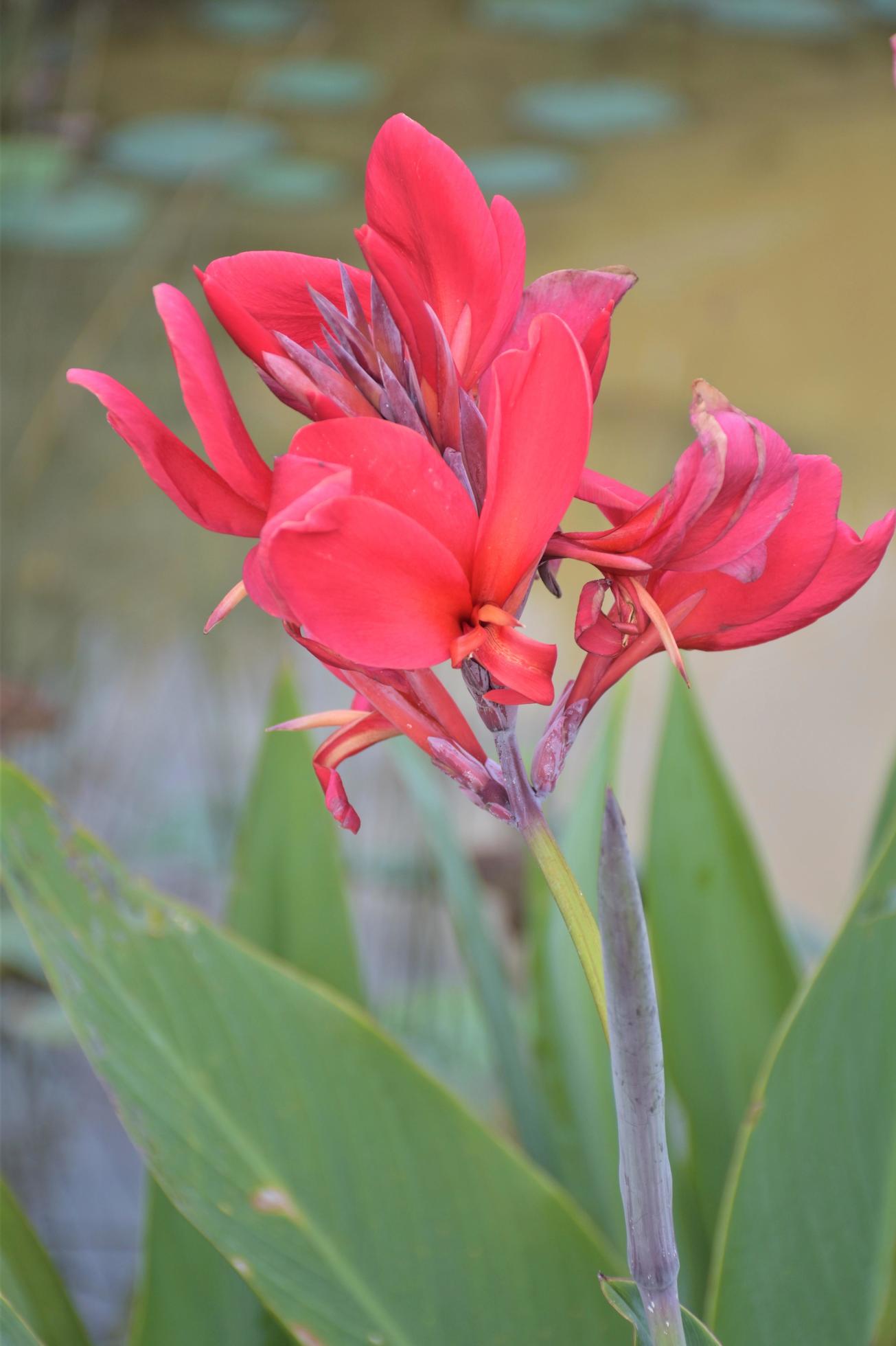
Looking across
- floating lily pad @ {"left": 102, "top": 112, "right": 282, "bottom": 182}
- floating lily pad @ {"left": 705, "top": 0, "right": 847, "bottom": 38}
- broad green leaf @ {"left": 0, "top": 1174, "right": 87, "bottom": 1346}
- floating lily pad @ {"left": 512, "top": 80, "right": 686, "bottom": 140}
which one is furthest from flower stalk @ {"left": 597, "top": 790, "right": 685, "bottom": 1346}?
floating lily pad @ {"left": 705, "top": 0, "right": 847, "bottom": 38}

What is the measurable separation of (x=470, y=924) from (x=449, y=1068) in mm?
462

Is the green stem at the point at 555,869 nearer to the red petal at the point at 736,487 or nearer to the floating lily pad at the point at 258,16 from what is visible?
the red petal at the point at 736,487

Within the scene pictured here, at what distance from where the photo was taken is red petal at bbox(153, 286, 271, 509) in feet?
0.56

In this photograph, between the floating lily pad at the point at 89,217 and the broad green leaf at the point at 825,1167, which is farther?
the floating lily pad at the point at 89,217

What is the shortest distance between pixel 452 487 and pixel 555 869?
2.3 inches

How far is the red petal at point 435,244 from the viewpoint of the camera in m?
0.18

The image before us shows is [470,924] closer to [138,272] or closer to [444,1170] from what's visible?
[444,1170]

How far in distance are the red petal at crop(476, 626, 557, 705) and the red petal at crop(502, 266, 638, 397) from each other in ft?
0.16

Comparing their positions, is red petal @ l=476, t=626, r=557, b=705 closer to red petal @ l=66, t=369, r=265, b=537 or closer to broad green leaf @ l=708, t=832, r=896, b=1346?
red petal @ l=66, t=369, r=265, b=537

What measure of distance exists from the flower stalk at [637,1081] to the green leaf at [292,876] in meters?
0.28

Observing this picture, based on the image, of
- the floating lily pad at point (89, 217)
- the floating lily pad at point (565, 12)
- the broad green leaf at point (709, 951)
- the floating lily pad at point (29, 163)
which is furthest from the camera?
the floating lily pad at point (565, 12)

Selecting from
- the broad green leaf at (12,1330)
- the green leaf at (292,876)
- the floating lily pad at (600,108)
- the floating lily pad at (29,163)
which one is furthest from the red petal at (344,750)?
the floating lily pad at (600,108)

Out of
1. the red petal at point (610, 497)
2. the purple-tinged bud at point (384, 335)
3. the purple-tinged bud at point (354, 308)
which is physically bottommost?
the red petal at point (610, 497)

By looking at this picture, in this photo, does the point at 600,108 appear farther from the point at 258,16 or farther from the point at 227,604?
the point at 227,604
